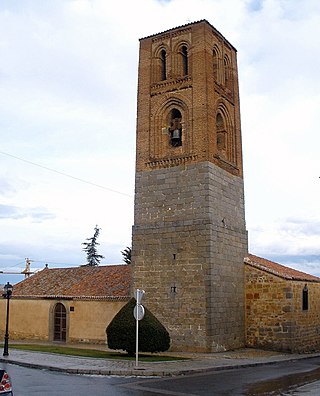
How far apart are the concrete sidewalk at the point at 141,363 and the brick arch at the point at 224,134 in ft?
31.5

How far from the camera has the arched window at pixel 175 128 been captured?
23250mm

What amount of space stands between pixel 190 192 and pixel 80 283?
29.4 feet

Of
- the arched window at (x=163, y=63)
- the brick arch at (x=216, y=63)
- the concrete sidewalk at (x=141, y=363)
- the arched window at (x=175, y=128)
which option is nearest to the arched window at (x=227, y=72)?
the brick arch at (x=216, y=63)

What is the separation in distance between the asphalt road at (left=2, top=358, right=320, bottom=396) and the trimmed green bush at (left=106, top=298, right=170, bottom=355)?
350 centimetres

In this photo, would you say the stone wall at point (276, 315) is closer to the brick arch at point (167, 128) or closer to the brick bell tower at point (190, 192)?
the brick bell tower at point (190, 192)

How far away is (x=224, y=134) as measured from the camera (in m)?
24.4

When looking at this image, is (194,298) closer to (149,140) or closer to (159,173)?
(159,173)

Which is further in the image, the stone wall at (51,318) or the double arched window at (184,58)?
the double arched window at (184,58)

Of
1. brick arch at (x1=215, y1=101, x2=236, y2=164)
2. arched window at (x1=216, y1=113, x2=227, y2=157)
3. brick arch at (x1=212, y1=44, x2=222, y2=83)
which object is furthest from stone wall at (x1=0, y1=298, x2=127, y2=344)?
brick arch at (x1=212, y1=44, x2=222, y2=83)

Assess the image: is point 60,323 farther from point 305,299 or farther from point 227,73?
point 227,73

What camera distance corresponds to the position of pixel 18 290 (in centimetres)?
2825

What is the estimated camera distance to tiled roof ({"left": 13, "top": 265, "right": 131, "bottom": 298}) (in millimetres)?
24625

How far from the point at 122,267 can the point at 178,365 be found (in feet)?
41.0

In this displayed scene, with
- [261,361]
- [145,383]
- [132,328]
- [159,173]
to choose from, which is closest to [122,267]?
[159,173]
